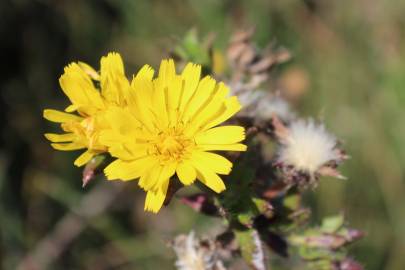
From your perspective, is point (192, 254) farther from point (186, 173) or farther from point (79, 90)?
point (79, 90)

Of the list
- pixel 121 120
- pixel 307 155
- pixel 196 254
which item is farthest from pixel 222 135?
pixel 196 254

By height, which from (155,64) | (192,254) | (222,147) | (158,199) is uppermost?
(155,64)

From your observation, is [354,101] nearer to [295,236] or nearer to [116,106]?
[295,236]

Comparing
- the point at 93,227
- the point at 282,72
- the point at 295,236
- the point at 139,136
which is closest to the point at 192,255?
the point at 295,236

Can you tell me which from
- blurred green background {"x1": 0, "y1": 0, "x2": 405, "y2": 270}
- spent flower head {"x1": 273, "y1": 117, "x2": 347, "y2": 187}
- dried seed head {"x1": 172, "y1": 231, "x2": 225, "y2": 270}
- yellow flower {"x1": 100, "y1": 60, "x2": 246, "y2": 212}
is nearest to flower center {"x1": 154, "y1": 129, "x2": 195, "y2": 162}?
yellow flower {"x1": 100, "y1": 60, "x2": 246, "y2": 212}

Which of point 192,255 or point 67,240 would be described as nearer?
point 192,255

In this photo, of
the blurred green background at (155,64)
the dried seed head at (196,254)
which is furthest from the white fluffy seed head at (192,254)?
the blurred green background at (155,64)
